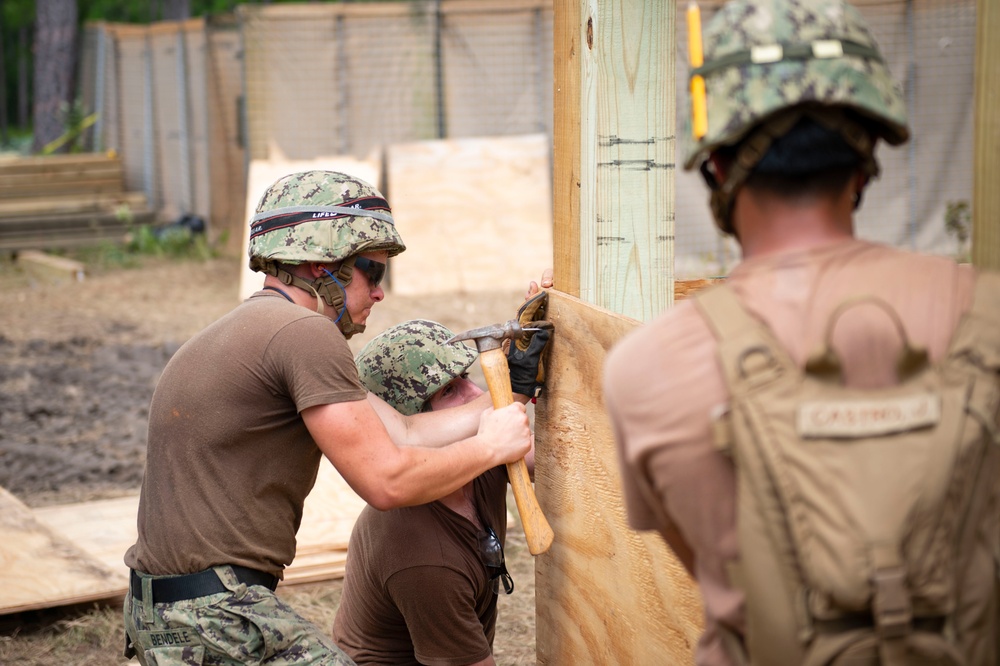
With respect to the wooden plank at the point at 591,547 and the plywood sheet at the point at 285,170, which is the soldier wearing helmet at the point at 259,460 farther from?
the plywood sheet at the point at 285,170

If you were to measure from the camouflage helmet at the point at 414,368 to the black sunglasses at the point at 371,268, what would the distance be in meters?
0.24

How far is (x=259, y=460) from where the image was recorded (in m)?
2.84

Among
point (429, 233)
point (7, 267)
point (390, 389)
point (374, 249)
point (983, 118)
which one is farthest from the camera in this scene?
point (7, 267)

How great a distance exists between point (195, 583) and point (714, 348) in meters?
1.86

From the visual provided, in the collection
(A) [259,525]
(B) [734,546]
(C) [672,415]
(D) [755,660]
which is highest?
(C) [672,415]

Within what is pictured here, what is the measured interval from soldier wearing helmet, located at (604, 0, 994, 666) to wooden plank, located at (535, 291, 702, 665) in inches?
32.8

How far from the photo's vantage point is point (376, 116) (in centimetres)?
1288

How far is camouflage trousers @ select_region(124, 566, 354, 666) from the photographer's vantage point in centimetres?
281

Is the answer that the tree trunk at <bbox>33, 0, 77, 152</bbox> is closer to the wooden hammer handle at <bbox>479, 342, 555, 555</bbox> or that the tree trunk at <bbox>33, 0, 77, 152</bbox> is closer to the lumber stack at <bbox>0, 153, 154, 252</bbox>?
the lumber stack at <bbox>0, 153, 154, 252</bbox>

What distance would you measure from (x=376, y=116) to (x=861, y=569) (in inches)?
476

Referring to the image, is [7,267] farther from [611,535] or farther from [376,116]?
[611,535]

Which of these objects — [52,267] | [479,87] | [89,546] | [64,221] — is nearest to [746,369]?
[89,546]

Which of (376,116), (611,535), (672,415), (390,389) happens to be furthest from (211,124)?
(672,415)

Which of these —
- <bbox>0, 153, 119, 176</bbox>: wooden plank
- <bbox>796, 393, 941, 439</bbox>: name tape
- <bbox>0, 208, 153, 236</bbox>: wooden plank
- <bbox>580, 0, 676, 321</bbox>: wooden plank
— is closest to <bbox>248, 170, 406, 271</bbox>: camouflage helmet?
<bbox>580, 0, 676, 321</bbox>: wooden plank
